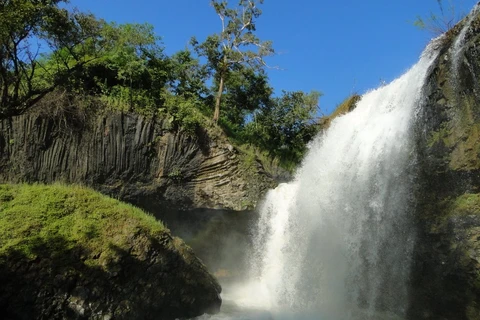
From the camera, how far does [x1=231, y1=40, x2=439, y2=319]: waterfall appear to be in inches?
409

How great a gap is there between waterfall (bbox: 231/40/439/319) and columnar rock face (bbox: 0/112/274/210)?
2.56 meters

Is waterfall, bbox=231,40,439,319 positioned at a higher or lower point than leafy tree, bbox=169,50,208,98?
lower

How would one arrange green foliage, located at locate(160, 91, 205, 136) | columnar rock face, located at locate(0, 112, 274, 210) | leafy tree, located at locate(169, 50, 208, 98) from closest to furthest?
columnar rock face, located at locate(0, 112, 274, 210) < green foliage, located at locate(160, 91, 205, 136) < leafy tree, located at locate(169, 50, 208, 98)

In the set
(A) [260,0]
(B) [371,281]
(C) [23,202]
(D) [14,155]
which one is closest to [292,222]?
(B) [371,281]

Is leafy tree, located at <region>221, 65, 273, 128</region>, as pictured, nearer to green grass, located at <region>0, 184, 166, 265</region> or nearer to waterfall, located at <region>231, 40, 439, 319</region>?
waterfall, located at <region>231, 40, 439, 319</region>

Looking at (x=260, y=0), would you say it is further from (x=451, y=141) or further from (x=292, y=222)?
(x=451, y=141)

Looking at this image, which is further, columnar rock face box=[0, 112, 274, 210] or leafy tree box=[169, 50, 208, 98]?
leafy tree box=[169, 50, 208, 98]

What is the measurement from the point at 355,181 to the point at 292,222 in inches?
130

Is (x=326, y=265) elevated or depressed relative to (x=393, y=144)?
depressed

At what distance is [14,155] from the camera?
12922 millimetres

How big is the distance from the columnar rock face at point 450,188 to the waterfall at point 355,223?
381 mm

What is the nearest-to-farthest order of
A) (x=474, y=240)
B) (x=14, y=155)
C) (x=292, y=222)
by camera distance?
(x=474, y=240) → (x=14, y=155) → (x=292, y=222)

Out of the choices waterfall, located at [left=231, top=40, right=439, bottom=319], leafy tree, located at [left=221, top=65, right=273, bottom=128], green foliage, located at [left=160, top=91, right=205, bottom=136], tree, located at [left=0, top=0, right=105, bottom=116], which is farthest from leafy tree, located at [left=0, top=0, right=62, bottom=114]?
leafy tree, located at [left=221, top=65, right=273, bottom=128]

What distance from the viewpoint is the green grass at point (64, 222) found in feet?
30.8
